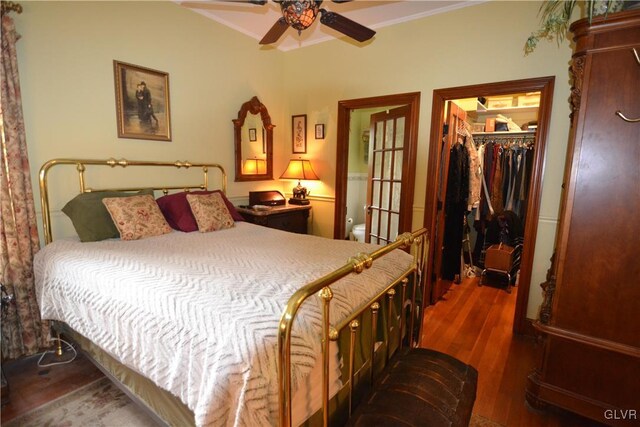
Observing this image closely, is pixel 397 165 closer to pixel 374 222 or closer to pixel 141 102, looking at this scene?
pixel 374 222

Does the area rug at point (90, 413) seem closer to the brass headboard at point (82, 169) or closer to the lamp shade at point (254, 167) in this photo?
the brass headboard at point (82, 169)

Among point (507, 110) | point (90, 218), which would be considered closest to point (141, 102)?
point (90, 218)

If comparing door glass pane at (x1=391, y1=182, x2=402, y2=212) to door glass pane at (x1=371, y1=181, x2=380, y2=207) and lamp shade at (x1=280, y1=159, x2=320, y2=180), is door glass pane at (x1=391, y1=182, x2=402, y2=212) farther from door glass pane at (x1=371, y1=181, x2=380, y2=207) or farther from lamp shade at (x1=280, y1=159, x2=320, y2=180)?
lamp shade at (x1=280, y1=159, x2=320, y2=180)

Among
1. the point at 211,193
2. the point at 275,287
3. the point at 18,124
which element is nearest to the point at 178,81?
the point at 211,193

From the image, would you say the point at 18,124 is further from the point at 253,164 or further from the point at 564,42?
the point at 564,42

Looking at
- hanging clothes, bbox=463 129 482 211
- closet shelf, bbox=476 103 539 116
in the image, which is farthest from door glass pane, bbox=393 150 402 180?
closet shelf, bbox=476 103 539 116

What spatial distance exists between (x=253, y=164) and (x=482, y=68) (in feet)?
8.23

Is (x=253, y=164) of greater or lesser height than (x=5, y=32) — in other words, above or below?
below

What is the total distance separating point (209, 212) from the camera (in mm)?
2613

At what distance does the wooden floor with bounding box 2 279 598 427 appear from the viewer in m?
1.78

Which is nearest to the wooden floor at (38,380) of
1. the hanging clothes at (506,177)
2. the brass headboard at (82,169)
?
the brass headboard at (82,169)

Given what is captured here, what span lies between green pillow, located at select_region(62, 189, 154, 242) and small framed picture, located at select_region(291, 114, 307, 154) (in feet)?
7.57

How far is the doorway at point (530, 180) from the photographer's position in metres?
2.46

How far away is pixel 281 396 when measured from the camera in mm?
863
